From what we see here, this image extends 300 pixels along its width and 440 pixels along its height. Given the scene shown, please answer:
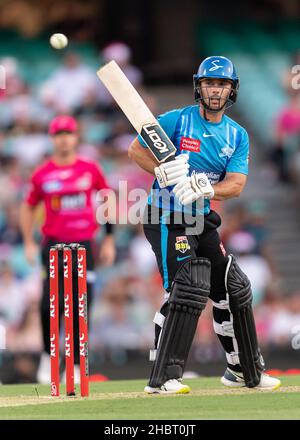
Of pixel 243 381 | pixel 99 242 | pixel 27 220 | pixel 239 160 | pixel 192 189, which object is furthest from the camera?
pixel 99 242

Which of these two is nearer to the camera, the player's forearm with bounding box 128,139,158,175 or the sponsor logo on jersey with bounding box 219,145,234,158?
the player's forearm with bounding box 128,139,158,175

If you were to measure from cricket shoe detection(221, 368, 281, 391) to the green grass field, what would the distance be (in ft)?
0.16

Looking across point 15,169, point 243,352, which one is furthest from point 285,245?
point 243,352

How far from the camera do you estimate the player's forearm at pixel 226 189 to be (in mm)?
6559

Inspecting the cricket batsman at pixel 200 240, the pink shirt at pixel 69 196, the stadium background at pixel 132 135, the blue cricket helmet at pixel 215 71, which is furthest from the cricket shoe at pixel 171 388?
the stadium background at pixel 132 135

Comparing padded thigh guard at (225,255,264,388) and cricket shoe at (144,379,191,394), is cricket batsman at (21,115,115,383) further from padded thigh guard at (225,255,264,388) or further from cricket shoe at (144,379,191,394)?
cricket shoe at (144,379,191,394)

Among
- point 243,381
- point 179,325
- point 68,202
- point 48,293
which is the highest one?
point 68,202

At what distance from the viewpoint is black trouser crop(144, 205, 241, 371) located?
21.4ft

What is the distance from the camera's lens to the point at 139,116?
21.5 feet

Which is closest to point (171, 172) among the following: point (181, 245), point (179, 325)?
point (181, 245)

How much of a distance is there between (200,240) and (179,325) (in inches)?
21.1

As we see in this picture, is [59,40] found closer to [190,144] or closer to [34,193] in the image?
[34,193]

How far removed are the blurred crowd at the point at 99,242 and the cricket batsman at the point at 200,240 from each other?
359 centimetres

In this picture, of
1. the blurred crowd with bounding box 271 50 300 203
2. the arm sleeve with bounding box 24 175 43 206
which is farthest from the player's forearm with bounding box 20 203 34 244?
the blurred crowd with bounding box 271 50 300 203
